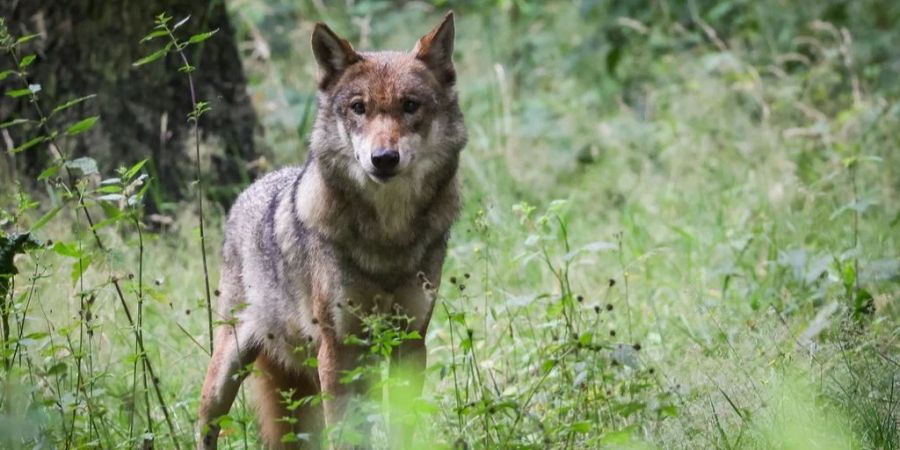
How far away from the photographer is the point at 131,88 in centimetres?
709

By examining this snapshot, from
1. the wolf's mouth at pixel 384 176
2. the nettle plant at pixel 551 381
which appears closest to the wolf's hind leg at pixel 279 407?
the nettle plant at pixel 551 381

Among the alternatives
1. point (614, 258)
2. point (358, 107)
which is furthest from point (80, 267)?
point (614, 258)

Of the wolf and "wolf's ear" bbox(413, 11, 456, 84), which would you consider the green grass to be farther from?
"wolf's ear" bbox(413, 11, 456, 84)

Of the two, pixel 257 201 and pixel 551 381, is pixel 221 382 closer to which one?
pixel 257 201

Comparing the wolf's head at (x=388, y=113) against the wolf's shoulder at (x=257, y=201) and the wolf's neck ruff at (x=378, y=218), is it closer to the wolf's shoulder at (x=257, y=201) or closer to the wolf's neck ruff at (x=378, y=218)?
the wolf's neck ruff at (x=378, y=218)

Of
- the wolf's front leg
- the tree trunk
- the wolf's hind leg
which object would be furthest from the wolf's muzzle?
the tree trunk

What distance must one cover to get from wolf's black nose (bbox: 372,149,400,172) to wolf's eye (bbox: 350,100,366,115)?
28 centimetres

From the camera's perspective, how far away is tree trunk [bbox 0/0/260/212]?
6.87m

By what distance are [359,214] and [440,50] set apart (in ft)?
2.42

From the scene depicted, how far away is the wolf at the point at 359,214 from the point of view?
4328 mm

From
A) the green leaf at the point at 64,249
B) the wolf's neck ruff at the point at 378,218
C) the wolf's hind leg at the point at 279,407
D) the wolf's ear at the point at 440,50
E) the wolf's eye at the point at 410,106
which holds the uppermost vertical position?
the wolf's ear at the point at 440,50

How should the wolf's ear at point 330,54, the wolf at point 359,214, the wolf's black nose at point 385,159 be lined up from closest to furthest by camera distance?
the wolf's black nose at point 385,159 < the wolf at point 359,214 < the wolf's ear at point 330,54

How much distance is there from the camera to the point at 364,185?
4.45 meters

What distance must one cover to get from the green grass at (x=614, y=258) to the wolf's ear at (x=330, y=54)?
812mm
